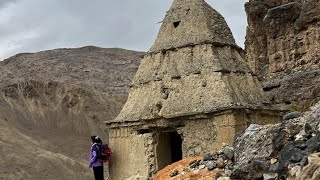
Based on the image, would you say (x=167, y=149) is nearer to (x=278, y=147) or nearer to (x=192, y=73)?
(x=192, y=73)

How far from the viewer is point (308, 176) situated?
766 centimetres

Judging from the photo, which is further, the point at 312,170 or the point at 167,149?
the point at 167,149

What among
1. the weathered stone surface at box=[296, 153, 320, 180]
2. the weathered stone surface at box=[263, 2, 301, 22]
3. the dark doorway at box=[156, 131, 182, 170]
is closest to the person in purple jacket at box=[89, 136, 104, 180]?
the dark doorway at box=[156, 131, 182, 170]

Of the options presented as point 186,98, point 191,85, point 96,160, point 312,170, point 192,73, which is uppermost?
point 192,73

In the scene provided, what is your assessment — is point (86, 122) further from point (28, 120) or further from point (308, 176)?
point (308, 176)

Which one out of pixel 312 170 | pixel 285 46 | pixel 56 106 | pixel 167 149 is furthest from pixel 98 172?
pixel 56 106

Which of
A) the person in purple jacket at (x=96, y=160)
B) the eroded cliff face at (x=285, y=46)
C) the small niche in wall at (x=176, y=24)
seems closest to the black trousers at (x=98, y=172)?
the person in purple jacket at (x=96, y=160)

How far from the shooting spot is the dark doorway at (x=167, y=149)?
16188mm

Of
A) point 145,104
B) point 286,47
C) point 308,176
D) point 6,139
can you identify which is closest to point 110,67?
point 6,139

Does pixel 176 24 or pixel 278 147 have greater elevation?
pixel 176 24

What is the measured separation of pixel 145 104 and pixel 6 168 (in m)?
29.3

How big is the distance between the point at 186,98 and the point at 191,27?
2.54m

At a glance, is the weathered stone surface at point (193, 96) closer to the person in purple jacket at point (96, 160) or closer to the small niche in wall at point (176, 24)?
the small niche in wall at point (176, 24)

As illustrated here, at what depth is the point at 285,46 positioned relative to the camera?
121 ft
